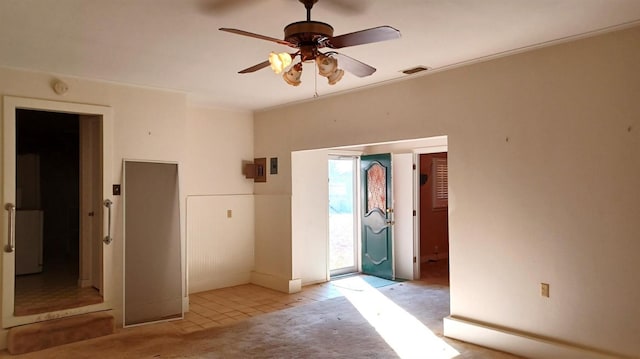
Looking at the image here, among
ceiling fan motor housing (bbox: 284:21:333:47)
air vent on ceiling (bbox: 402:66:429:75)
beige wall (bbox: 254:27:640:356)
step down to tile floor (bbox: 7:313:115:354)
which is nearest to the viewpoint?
ceiling fan motor housing (bbox: 284:21:333:47)

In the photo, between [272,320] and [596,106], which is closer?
[596,106]

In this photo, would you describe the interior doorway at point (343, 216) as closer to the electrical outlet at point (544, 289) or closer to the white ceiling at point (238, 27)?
the white ceiling at point (238, 27)

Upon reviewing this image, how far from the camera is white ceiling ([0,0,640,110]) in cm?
270

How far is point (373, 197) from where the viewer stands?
269 inches

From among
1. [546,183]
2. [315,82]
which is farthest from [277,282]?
[546,183]

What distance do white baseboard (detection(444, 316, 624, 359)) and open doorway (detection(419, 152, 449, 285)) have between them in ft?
11.9

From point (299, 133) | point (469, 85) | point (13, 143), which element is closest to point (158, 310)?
point (13, 143)

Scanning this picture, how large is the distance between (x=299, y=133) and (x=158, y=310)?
272cm

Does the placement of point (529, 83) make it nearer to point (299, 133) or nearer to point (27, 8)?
point (299, 133)

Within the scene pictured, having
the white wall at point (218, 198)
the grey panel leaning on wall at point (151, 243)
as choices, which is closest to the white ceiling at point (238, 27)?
the grey panel leaning on wall at point (151, 243)

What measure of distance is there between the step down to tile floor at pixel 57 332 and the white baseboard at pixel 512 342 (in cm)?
331

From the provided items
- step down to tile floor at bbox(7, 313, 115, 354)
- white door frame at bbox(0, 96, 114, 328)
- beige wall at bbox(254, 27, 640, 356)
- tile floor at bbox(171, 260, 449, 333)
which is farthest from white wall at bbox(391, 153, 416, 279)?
white door frame at bbox(0, 96, 114, 328)

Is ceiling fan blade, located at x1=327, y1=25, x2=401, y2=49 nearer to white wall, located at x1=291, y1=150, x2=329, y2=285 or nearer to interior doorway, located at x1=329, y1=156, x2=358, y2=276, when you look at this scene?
white wall, located at x1=291, y1=150, x2=329, y2=285

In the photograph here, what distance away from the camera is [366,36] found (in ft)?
7.87
